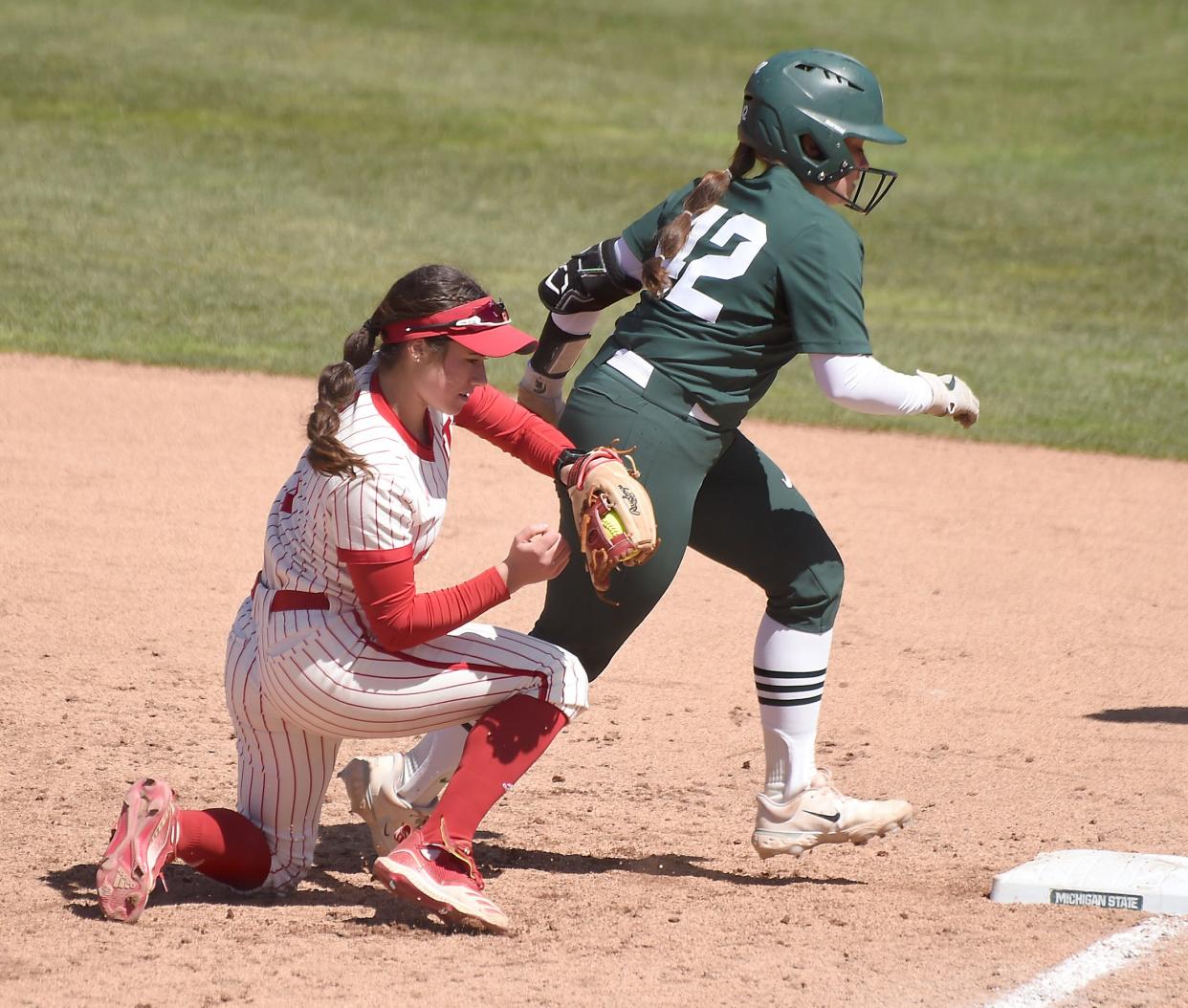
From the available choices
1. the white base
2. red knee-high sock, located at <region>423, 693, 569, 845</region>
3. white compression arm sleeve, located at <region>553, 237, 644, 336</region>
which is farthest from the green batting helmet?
the white base

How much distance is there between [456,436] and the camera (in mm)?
8414

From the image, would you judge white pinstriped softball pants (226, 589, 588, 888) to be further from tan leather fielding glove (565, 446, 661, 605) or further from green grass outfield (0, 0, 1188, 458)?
green grass outfield (0, 0, 1188, 458)

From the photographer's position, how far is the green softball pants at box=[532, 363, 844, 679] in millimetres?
3629

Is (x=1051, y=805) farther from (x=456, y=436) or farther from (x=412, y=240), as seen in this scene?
(x=412, y=240)

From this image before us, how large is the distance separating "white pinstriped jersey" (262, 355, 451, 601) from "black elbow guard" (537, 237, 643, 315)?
56cm

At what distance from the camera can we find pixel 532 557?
332cm

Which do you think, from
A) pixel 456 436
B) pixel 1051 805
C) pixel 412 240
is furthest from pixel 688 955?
pixel 412 240

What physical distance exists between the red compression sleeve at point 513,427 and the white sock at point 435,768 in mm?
675

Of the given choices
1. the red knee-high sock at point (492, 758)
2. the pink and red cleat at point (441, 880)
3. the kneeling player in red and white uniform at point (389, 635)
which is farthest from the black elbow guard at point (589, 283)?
the pink and red cleat at point (441, 880)

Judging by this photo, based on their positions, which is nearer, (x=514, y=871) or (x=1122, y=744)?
(x=514, y=871)

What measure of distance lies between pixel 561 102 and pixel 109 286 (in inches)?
313

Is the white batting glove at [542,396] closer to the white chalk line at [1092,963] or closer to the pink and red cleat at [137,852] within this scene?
the pink and red cleat at [137,852]

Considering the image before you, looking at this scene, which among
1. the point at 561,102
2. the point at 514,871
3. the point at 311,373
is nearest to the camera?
the point at 514,871

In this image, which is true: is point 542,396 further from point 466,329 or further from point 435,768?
point 435,768
